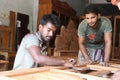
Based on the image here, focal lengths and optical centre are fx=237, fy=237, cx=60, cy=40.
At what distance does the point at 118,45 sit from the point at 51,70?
20.2 feet

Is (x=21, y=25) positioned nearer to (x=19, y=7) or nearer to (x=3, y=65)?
(x=19, y=7)

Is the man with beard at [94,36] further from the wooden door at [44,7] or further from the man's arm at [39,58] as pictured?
the wooden door at [44,7]

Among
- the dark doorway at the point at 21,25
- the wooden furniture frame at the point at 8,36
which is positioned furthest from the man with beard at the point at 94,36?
the dark doorway at the point at 21,25

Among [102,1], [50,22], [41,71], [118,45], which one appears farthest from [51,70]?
[102,1]

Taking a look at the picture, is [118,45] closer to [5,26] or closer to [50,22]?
[5,26]

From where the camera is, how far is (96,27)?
3.54 m

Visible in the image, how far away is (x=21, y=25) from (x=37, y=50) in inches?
178

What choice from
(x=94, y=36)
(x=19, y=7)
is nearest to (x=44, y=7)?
(x=19, y=7)

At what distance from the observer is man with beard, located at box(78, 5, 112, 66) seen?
3399mm

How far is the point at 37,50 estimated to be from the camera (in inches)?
87.4

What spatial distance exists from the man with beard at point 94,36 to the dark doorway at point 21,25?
3151 millimetres

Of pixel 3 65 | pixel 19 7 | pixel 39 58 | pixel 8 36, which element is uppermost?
pixel 19 7

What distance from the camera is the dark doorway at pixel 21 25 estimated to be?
651cm

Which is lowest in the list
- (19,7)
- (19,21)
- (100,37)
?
(100,37)
